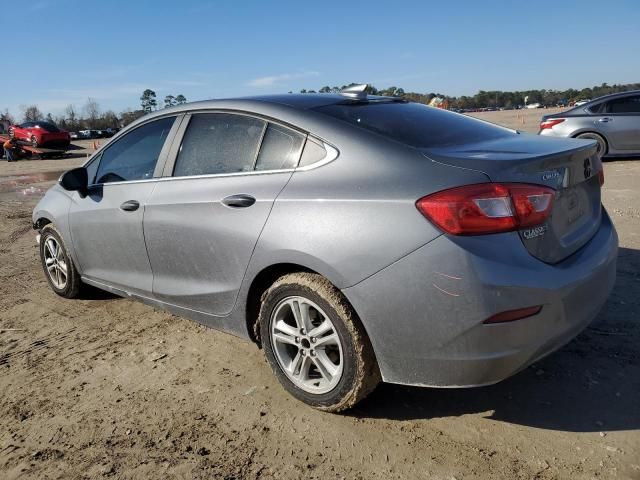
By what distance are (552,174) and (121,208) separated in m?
2.80

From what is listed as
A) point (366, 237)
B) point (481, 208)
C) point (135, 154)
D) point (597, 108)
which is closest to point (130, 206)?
point (135, 154)

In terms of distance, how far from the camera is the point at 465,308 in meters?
2.25

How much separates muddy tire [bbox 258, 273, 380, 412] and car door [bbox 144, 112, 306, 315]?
31cm

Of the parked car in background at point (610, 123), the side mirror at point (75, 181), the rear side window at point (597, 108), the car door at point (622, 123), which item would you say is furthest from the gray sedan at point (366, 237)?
the rear side window at point (597, 108)

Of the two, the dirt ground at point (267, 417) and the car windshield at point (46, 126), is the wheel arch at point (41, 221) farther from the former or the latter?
the car windshield at point (46, 126)

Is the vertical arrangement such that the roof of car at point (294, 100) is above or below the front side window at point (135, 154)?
above

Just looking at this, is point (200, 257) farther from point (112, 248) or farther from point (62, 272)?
point (62, 272)

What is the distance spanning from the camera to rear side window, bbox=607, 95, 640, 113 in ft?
37.7

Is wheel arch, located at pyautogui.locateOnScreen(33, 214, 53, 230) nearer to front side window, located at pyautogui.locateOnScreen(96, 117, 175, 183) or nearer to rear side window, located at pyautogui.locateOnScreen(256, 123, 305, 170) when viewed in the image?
front side window, located at pyautogui.locateOnScreen(96, 117, 175, 183)

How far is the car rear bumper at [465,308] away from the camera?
7.32ft

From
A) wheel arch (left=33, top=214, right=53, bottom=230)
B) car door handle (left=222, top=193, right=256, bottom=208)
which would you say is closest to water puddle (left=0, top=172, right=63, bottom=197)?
wheel arch (left=33, top=214, right=53, bottom=230)

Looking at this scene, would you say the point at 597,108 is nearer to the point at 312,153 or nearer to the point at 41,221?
the point at 312,153

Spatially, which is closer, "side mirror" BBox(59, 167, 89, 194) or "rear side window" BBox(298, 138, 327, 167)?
"rear side window" BBox(298, 138, 327, 167)

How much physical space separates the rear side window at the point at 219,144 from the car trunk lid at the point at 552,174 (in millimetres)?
1091
